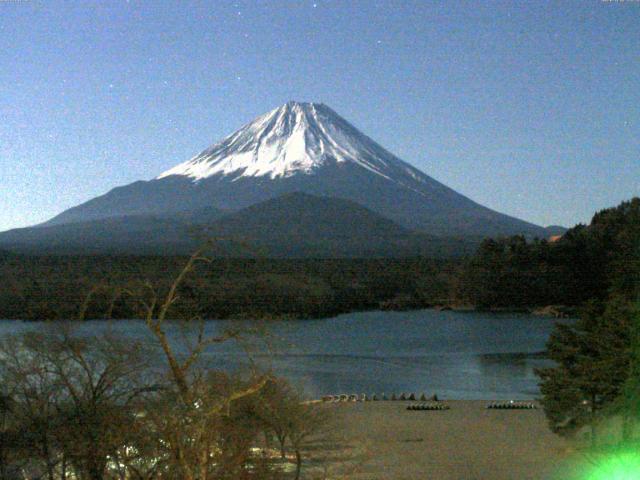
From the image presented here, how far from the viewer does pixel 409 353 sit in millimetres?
25922

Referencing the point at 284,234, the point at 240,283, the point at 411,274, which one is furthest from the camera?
the point at 284,234

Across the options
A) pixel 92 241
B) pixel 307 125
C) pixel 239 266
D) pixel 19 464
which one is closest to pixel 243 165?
pixel 307 125

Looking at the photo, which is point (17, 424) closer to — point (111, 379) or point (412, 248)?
point (111, 379)

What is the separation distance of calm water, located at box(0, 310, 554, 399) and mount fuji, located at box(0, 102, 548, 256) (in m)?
28.8

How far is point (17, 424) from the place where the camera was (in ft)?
17.6

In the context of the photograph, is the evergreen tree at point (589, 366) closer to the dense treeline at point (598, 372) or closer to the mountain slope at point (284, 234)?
the dense treeline at point (598, 372)

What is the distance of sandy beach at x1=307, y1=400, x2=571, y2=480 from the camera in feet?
31.0

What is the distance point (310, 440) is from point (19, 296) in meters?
18.5

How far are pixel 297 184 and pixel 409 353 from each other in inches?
2052

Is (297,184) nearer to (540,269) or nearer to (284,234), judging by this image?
(284,234)

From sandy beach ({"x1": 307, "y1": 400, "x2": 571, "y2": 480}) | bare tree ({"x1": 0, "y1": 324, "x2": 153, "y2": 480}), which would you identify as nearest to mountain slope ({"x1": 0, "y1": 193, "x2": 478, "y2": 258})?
sandy beach ({"x1": 307, "y1": 400, "x2": 571, "y2": 480})

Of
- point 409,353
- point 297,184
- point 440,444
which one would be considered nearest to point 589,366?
point 440,444

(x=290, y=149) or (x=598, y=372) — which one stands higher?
(x=290, y=149)

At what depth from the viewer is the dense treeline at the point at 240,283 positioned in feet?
80.7
